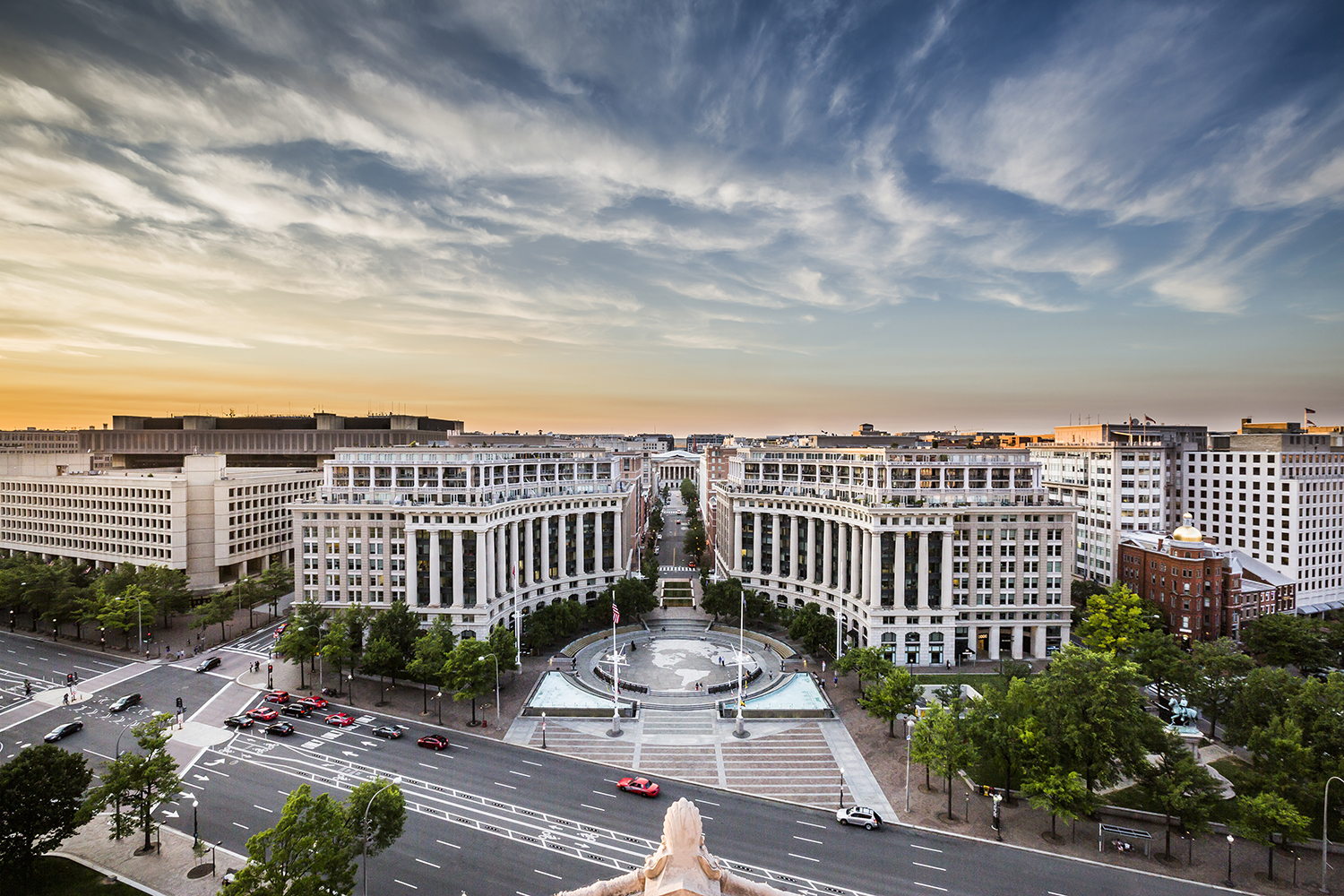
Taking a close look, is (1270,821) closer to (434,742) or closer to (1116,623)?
(1116,623)

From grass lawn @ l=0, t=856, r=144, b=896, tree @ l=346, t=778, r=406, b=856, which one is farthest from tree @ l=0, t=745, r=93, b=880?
tree @ l=346, t=778, r=406, b=856

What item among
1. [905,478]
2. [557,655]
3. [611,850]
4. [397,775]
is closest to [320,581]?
[557,655]

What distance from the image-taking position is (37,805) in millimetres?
47344

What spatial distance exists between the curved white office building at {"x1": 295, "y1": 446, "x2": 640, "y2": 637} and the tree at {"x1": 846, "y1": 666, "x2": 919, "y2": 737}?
57718 millimetres

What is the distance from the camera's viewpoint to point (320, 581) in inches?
3999

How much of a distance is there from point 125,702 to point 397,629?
1232 inches

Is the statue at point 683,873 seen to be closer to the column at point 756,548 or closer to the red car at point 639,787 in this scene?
the red car at point 639,787

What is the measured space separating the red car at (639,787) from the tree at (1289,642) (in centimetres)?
9148

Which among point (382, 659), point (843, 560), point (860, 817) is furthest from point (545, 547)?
point (860, 817)

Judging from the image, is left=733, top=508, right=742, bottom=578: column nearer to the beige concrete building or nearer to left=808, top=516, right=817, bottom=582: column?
left=808, top=516, right=817, bottom=582: column

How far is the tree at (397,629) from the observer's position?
3482 inches

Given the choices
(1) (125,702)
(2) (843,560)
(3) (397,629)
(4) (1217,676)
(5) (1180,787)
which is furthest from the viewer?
(2) (843,560)

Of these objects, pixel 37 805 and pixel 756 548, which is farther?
pixel 756 548

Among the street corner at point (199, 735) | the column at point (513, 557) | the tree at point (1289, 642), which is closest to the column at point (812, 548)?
the column at point (513, 557)
